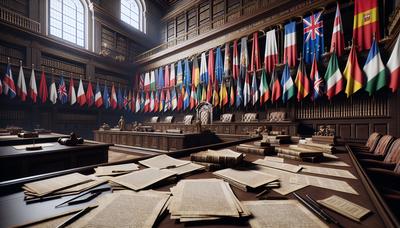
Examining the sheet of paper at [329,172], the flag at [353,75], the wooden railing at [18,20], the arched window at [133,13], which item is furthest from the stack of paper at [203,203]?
the arched window at [133,13]

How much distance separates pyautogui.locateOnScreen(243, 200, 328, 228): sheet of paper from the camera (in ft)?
2.05

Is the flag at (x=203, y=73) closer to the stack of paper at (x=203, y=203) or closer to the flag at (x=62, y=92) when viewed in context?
the flag at (x=62, y=92)

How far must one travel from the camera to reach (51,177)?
1117mm

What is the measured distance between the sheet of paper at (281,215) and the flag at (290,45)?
655 cm

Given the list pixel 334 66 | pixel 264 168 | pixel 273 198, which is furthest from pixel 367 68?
pixel 273 198

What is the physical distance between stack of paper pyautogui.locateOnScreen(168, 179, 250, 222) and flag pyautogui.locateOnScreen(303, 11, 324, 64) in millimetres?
6476

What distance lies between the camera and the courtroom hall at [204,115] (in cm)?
77

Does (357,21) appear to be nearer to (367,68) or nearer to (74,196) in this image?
(367,68)

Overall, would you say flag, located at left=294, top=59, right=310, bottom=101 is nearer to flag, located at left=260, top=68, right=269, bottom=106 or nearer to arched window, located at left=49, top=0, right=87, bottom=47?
flag, located at left=260, top=68, right=269, bottom=106

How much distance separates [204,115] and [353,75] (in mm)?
5743

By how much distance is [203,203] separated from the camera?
746 mm

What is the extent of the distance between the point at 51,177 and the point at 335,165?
2123mm

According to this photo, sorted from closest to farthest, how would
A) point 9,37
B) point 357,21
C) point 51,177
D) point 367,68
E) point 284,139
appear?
point 51,177 → point 284,139 → point 367,68 → point 357,21 → point 9,37

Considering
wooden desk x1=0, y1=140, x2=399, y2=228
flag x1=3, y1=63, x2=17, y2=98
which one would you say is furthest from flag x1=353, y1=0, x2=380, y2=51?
flag x1=3, y1=63, x2=17, y2=98
